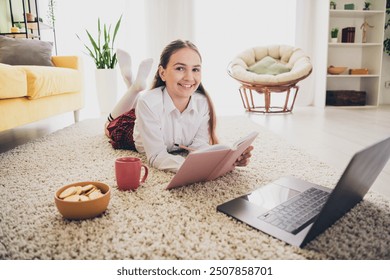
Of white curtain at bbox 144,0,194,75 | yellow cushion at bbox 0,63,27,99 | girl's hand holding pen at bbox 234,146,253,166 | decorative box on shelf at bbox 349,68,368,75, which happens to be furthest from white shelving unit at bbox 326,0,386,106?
yellow cushion at bbox 0,63,27,99

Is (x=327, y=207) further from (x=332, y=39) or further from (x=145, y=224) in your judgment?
(x=332, y=39)

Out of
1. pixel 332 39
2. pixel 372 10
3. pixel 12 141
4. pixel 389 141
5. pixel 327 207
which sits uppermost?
pixel 372 10

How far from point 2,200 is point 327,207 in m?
1.01

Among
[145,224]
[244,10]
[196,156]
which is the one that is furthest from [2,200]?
[244,10]

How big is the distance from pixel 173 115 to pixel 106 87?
A: 2273 mm

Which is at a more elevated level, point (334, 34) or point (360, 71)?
point (334, 34)

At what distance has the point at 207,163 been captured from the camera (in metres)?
1.09

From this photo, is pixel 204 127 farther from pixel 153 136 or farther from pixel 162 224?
pixel 162 224

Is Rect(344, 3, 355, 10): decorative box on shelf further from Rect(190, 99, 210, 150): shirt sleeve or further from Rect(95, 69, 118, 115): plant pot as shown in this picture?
Rect(190, 99, 210, 150): shirt sleeve

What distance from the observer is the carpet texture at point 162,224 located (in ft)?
2.46

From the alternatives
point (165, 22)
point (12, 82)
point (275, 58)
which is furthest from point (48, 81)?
point (275, 58)

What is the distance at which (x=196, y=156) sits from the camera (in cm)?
100

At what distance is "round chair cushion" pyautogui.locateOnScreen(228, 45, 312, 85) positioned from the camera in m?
3.33
